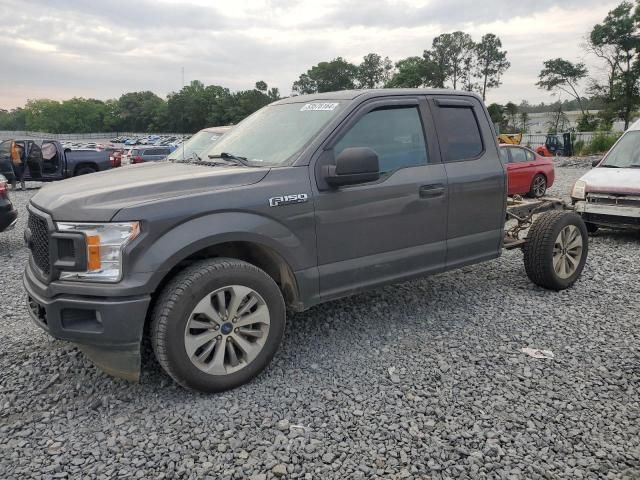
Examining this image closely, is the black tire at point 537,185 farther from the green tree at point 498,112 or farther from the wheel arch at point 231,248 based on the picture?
the green tree at point 498,112

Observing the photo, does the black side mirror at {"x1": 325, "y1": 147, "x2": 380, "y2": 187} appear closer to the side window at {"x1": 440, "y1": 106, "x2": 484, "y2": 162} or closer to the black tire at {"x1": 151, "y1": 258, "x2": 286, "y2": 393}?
the black tire at {"x1": 151, "y1": 258, "x2": 286, "y2": 393}

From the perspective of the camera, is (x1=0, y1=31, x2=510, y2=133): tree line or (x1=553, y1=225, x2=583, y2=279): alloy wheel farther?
(x1=0, y1=31, x2=510, y2=133): tree line

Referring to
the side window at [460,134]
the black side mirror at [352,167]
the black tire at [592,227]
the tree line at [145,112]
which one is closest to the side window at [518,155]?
the black tire at [592,227]

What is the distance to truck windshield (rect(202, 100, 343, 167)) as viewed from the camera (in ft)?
12.1

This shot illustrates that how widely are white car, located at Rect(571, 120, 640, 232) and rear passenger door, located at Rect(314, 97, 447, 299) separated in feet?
16.0

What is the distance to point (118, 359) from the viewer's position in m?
2.97

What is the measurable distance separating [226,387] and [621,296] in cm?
407

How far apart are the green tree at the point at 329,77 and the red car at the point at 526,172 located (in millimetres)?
85570

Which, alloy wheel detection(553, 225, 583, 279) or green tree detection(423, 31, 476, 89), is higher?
green tree detection(423, 31, 476, 89)

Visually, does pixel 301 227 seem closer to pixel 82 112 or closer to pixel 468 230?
pixel 468 230

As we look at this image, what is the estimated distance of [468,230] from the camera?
439cm

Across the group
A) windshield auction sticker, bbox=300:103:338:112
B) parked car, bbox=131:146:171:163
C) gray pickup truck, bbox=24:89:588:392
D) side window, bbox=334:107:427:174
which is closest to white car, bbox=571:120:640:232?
gray pickup truck, bbox=24:89:588:392

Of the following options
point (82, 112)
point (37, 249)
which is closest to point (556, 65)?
point (37, 249)

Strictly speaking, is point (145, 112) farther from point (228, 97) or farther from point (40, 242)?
point (40, 242)
